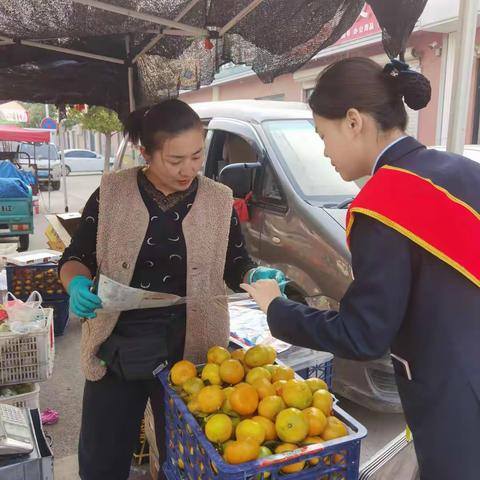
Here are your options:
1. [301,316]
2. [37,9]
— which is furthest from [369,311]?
[37,9]

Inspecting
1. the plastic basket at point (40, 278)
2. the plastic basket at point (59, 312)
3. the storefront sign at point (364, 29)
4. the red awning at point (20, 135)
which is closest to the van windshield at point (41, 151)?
the red awning at point (20, 135)

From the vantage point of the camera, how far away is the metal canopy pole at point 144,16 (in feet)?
8.01

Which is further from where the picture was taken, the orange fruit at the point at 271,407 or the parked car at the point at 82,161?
the parked car at the point at 82,161

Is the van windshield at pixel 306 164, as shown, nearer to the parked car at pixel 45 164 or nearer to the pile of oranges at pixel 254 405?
the pile of oranges at pixel 254 405

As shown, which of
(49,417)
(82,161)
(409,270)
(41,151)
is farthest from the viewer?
(82,161)

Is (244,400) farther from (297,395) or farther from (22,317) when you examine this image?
(22,317)

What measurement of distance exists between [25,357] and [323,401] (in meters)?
2.21

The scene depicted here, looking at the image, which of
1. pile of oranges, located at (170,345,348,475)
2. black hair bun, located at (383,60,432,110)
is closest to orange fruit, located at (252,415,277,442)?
pile of oranges, located at (170,345,348,475)

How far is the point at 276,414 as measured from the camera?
150cm

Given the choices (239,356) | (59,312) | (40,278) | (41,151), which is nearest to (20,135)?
(40,278)

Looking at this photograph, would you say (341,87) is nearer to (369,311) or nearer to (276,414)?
(369,311)

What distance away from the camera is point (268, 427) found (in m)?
1.44

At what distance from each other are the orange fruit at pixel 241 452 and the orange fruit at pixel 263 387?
249 millimetres

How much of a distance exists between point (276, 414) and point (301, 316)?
15.0 inches
